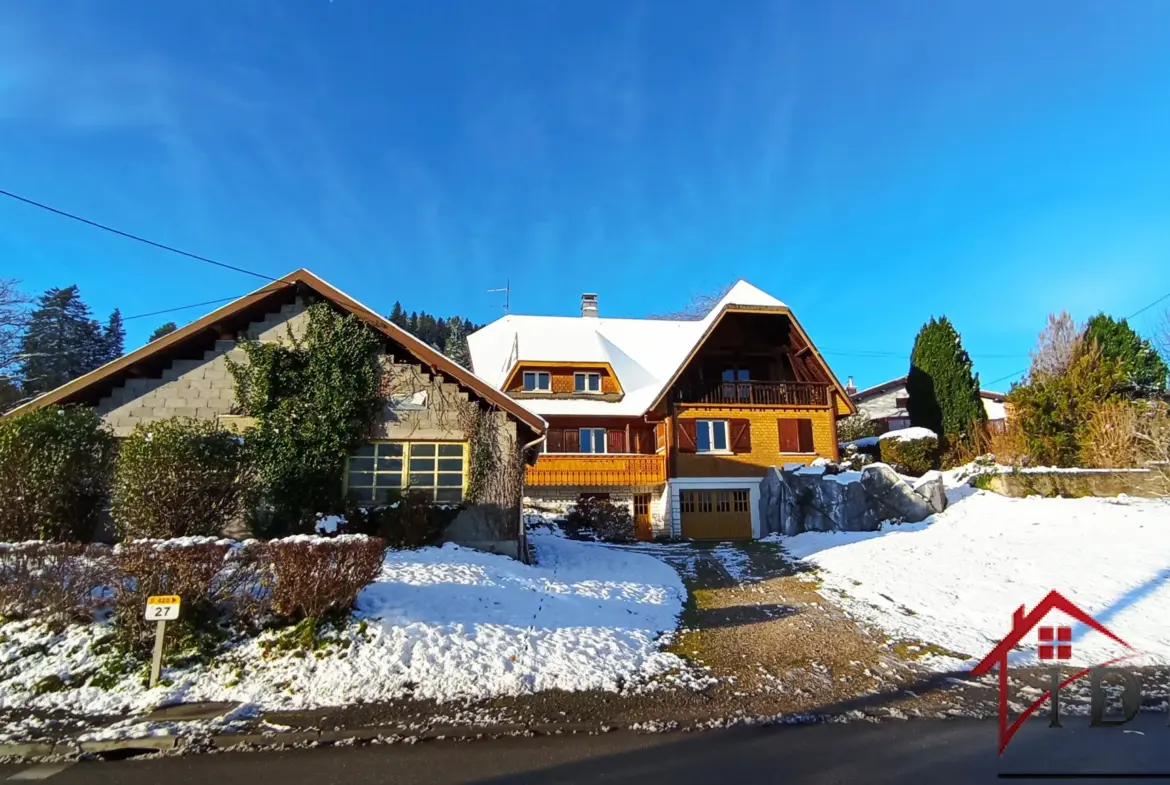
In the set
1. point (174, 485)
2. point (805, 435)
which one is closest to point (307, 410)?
point (174, 485)

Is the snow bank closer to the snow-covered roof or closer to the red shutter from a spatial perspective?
the red shutter

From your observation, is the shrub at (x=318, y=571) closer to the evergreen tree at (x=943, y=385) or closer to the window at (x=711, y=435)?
the window at (x=711, y=435)

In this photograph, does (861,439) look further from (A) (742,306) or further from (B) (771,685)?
(B) (771,685)

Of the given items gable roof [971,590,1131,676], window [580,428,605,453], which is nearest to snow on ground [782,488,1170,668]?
gable roof [971,590,1131,676]

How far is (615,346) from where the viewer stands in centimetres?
3212

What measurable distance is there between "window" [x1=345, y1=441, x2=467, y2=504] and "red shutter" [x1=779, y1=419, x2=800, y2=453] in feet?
56.3

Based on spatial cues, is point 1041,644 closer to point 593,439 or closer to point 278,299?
point 278,299

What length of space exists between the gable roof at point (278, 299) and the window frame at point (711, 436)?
1358cm

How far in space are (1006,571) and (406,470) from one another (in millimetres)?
13053

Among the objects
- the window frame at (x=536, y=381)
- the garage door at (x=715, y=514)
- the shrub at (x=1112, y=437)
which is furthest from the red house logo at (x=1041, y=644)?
the window frame at (x=536, y=381)

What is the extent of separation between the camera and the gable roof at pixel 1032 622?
804 cm

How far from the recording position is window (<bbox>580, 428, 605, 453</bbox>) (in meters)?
27.3

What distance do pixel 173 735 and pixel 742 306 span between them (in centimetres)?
2503

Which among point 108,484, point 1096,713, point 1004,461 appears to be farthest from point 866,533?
point 108,484
